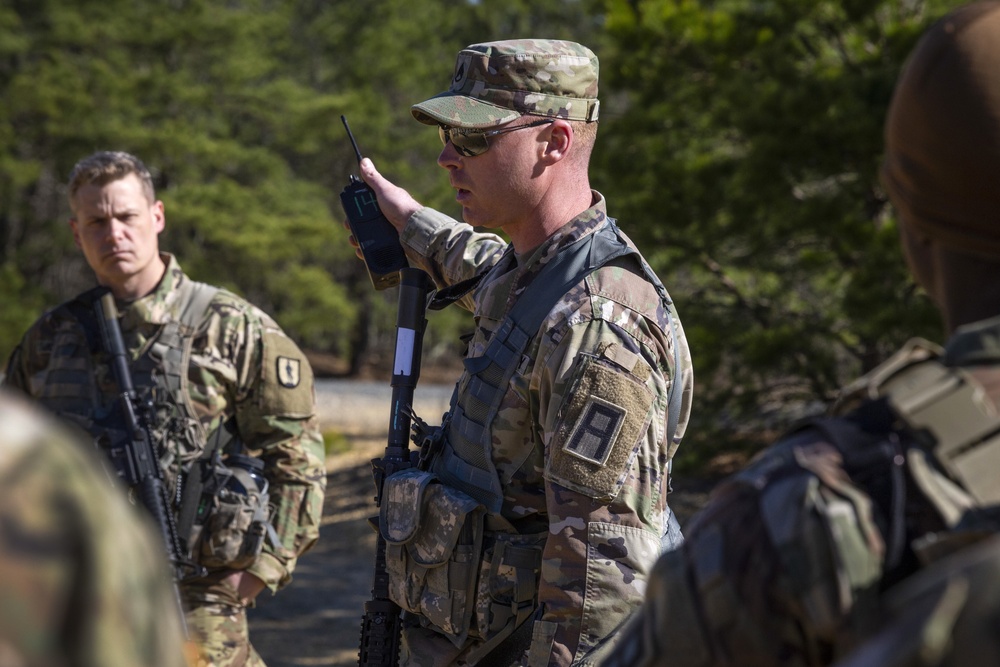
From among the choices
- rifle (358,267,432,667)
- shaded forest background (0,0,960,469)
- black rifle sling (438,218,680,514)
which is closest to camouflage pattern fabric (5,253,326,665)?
rifle (358,267,432,667)

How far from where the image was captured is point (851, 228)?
26.1ft

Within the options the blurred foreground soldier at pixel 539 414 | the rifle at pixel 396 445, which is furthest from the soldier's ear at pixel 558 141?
the rifle at pixel 396 445

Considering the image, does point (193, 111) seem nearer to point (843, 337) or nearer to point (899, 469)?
point (843, 337)

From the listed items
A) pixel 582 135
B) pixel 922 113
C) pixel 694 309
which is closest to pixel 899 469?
pixel 922 113

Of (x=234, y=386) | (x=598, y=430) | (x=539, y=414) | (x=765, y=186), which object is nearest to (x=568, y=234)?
(x=539, y=414)

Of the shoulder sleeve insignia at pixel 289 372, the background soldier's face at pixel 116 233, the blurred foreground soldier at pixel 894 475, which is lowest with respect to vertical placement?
the shoulder sleeve insignia at pixel 289 372

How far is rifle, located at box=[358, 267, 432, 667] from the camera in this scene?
9.07 ft

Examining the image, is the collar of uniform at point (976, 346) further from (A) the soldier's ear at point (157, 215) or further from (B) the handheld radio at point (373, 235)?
(A) the soldier's ear at point (157, 215)

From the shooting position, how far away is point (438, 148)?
23.6 meters

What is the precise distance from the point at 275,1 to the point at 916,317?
85.4 feet

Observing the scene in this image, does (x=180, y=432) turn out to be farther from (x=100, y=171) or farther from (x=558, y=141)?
(x=558, y=141)

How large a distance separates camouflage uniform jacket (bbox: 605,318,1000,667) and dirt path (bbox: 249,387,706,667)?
4.61 meters

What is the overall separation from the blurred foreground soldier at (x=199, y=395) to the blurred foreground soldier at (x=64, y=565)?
9.48 ft

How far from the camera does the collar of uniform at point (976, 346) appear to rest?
1.32 metres
